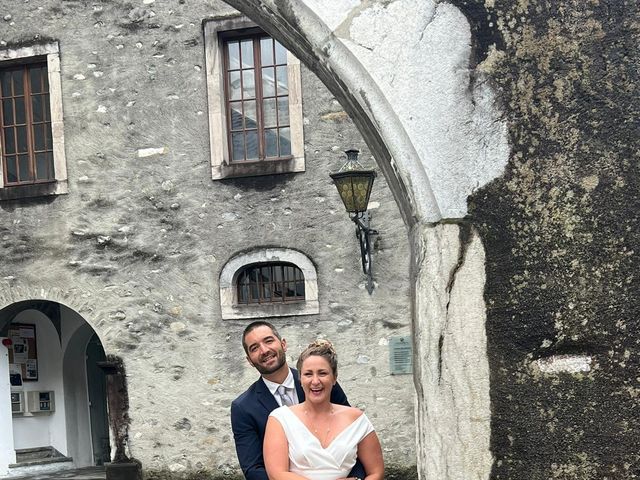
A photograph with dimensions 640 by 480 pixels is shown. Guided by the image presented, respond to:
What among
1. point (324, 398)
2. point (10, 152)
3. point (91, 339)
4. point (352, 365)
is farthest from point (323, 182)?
point (324, 398)

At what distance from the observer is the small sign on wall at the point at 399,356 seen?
A: 37.0 ft

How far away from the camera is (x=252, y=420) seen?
3.89 meters

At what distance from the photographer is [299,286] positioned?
11945 millimetres

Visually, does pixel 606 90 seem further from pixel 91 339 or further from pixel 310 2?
pixel 91 339

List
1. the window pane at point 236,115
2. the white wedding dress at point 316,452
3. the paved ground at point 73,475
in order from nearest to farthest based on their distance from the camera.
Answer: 1. the white wedding dress at point 316,452
2. the window pane at point 236,115
3. the paved ground at point 73,475

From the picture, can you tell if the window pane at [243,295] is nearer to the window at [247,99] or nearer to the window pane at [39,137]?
the window at [247,99]

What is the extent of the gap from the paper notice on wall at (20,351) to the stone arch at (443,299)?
1205 centimetres

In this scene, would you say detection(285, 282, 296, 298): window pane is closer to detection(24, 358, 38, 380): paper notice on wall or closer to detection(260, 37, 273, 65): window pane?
detection(260, 37, 273, 65): window pane

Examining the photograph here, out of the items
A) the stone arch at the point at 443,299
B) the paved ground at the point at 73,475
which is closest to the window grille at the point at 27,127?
the paved ground at the point at 73,475

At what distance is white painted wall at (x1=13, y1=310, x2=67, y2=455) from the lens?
14.2m

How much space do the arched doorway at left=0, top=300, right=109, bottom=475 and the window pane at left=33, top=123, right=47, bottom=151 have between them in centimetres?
193

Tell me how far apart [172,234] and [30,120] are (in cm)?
235

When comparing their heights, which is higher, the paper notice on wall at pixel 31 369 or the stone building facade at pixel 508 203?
the stone building facade at pixel 508 203

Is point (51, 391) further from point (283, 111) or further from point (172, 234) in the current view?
point (283, 111)
